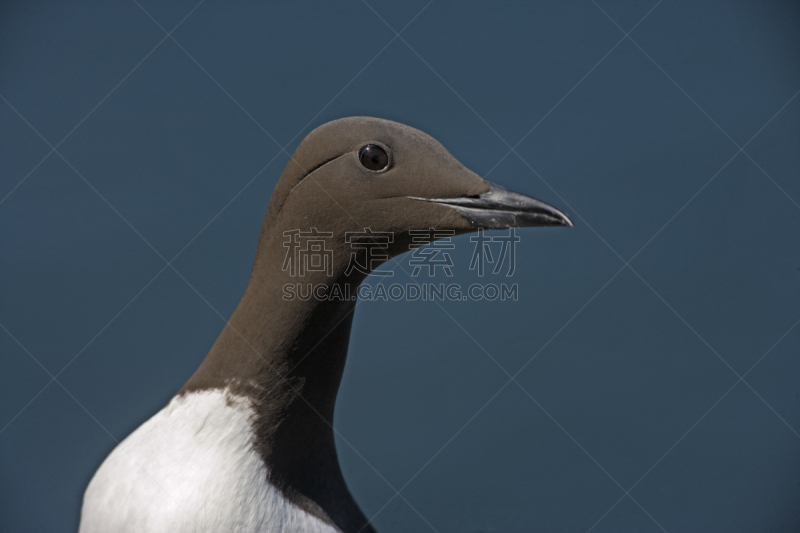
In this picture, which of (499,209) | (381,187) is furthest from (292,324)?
(499,209)

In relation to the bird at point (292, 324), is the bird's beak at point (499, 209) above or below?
above

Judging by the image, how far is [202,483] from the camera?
2105mm

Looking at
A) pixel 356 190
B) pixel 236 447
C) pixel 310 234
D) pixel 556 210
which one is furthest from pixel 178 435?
pixel 556 210

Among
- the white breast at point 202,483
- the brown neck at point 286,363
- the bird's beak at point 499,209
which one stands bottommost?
the white breast at point 202,483

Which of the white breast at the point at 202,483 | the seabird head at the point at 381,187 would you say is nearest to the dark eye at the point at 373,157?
the seabird head at the point at 381,187

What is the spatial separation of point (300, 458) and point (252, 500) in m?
0.19

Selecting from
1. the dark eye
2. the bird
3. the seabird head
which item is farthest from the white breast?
the dark eye

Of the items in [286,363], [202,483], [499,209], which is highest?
[499,209]

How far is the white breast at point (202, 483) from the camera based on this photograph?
2.10 metres

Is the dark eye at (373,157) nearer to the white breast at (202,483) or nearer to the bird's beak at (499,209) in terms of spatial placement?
the bird's beak at (499,209)

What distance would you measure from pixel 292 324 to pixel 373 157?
0.55m

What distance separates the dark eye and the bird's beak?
170 millimetres

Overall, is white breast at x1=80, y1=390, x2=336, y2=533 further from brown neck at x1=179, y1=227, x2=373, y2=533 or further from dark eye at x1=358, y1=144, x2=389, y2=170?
dark eye at x1=358, y1=144, x2=389, y2=170

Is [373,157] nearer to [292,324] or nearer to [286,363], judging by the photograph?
[292,324]
